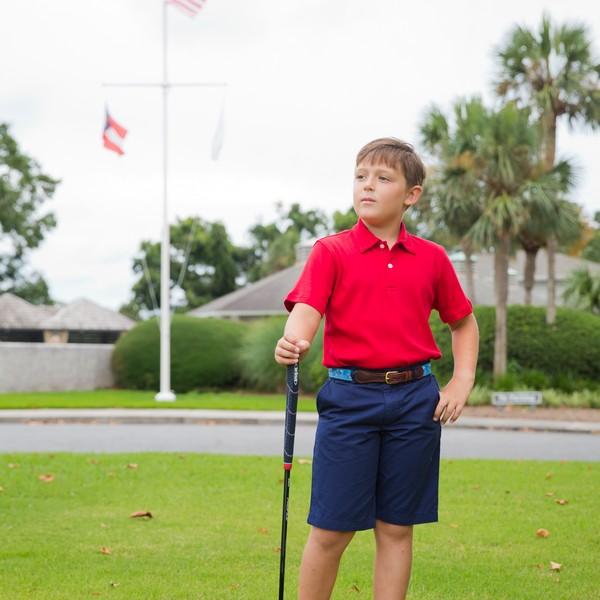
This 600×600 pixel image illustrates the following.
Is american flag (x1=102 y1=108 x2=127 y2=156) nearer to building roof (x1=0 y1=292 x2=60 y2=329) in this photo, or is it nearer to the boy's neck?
building roof (x1=0 y1=292 x2=60 y2=329)

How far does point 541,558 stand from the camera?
17.2ft

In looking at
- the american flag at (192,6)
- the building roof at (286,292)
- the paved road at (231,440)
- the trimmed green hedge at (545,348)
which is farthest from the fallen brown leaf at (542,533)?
the building roof at (286,292)

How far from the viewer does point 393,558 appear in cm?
338

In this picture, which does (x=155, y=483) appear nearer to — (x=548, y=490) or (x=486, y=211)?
(x=548, y=490)

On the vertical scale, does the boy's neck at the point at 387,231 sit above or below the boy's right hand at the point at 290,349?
above

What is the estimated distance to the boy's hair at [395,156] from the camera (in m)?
3.35

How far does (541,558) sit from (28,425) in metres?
11.9

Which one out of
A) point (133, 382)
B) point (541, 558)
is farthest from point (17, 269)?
point (541, 558)

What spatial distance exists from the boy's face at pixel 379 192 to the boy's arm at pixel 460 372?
51 centimetres

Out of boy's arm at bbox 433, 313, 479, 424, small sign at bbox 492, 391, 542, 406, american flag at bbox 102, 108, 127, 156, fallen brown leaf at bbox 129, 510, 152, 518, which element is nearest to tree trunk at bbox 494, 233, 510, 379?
small sign at bbox 492, 391, 542, 406

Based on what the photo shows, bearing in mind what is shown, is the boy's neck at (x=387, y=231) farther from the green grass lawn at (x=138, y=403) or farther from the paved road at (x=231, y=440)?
the green grass lawn at (x=138, y=403)

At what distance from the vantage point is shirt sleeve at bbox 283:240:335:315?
329cm

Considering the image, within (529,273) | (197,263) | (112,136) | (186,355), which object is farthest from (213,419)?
(197,263)

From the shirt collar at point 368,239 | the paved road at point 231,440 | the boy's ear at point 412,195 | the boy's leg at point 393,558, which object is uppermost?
the boy's ear at point 412,195
